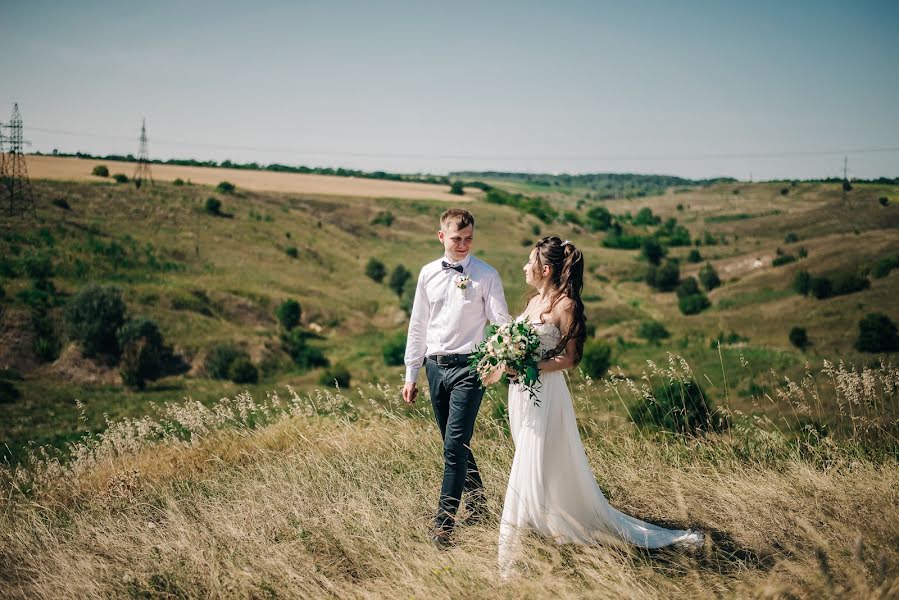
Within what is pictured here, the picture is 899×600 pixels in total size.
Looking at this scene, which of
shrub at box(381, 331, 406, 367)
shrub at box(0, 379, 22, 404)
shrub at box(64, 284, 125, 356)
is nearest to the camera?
shrub at box(0, 379, 22, 404)

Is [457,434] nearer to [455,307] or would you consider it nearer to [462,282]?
[455,307]

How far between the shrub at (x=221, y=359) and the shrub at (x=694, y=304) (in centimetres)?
4615

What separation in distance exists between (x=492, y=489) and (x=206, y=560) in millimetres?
2112

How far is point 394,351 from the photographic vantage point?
4934 cm

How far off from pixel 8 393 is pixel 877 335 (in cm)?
5473

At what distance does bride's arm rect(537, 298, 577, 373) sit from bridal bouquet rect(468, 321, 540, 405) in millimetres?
99

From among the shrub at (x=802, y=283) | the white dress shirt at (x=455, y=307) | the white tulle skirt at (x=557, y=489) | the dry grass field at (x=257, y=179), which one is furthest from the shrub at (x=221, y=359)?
the shrub at (x=802, y=283)

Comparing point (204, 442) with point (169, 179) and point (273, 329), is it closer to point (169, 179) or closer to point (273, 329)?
point (273, 329)

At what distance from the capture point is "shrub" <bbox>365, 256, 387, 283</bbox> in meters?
71.7

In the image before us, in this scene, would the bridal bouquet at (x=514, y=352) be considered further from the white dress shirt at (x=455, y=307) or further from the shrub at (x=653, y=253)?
the shrub at (x=653, y=253)

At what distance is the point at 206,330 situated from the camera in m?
48.3

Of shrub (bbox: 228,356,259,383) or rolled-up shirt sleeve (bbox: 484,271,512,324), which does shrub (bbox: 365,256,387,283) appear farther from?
rolled-up shirt sleeve (bbox: 484,271,512,324)

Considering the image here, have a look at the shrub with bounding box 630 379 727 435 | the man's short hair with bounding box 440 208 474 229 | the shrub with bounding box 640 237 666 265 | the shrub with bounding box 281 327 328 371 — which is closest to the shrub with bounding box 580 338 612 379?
the shrub with bounding box 281 327 328 371

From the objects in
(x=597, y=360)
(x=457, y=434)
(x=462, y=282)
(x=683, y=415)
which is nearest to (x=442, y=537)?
(x=457, y=434)
